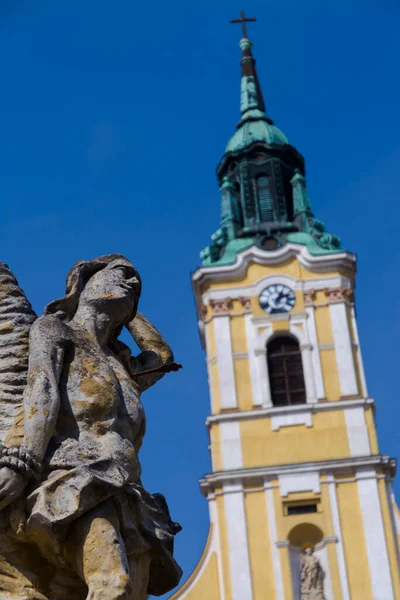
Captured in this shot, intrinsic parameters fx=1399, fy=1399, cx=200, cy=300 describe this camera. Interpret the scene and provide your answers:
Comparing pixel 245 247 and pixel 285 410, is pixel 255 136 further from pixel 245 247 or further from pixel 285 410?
pixel 285 410

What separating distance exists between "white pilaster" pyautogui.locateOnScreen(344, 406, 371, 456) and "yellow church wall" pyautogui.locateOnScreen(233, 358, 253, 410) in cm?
256

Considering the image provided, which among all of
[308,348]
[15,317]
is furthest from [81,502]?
[308,348]

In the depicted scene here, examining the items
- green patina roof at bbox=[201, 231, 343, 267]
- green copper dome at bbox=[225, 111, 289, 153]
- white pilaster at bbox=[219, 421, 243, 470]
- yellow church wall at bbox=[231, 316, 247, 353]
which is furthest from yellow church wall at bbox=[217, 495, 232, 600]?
green copper dome at bbox=[225, 111, 289, 153]

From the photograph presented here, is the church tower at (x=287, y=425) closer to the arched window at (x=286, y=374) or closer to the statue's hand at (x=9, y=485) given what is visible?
the arched window at (x=286, y=374)

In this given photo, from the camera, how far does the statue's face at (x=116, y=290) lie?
4789 mm

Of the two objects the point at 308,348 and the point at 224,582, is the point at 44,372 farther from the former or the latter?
the point at 308,348

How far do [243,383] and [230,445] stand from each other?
194 cm

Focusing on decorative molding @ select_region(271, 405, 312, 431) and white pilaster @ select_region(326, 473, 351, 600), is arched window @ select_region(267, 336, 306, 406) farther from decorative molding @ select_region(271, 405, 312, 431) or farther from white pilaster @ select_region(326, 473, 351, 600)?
white pilaster @ select_region(326, 473, 351, 600)

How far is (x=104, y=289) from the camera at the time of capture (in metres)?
4.82

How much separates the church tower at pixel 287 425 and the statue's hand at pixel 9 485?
2926cm

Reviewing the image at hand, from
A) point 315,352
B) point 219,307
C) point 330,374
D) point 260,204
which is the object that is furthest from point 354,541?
point 260,204

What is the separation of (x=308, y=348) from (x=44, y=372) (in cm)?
3289

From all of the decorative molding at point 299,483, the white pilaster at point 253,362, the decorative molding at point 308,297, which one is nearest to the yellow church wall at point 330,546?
the decorative molding at point 299,483

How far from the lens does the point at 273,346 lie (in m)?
37.7
